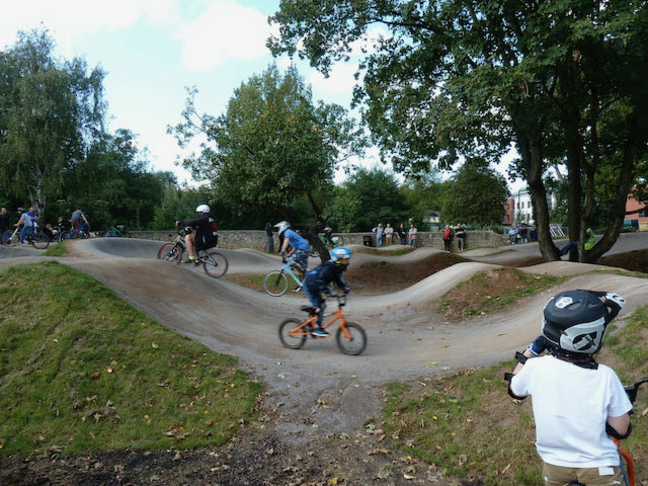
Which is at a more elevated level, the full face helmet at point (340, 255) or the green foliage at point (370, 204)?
the green foliage at point (370, 204)

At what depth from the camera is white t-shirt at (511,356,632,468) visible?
238 centimetres

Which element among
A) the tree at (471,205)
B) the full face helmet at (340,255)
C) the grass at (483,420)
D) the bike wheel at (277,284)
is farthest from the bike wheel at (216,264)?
the tree at (471,205)

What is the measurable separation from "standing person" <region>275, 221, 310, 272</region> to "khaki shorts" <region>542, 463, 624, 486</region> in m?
10.6

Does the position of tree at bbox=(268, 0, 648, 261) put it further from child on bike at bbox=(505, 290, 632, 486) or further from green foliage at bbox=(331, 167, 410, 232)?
green foliage at bbox=(331, 167, 410, 232)

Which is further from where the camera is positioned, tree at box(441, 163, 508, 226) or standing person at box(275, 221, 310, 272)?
tree at box(441, 163, 508, 226)

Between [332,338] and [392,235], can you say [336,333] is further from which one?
[392,235]

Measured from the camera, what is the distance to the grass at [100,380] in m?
5.78

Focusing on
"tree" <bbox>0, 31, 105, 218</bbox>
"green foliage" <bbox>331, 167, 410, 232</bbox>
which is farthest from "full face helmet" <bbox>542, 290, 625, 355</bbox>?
"green foliage" <bbox>331, 167, 410, 232</bbox>

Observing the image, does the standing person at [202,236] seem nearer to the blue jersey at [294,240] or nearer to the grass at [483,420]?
the blue jersey at [294,240]

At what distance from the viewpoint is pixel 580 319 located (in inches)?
91.4

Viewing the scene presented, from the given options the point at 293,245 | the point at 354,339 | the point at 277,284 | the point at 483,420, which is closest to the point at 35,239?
the point at 277,284

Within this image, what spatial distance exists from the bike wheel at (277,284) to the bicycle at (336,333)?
5.62 meters

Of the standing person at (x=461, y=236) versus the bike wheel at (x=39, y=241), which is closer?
the bike wheel at (x=39, y=241)

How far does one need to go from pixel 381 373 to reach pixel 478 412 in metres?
1.84
